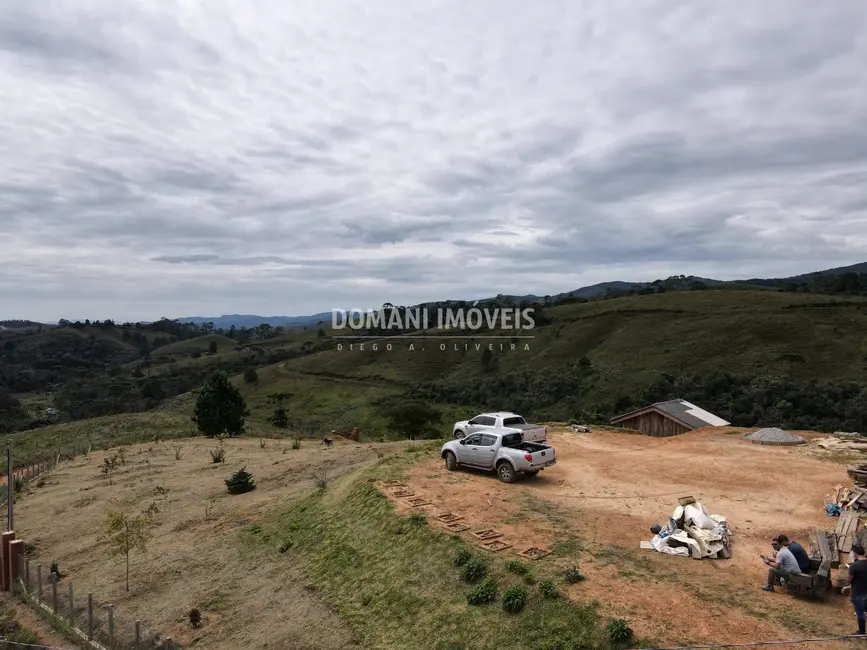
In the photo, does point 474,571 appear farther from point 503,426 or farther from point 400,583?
point 503,426

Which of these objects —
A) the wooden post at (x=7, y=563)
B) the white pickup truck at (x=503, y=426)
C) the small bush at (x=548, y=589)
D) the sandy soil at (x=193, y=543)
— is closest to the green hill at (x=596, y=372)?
the white pickup truck at (x=503, y=426)

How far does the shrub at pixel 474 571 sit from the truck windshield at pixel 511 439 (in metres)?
7.02

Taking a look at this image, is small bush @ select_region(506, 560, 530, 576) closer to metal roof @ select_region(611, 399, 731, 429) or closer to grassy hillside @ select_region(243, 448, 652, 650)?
grassy hillside @ select_region(243, 448, 652, 650)

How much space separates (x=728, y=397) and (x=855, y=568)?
47611 mm

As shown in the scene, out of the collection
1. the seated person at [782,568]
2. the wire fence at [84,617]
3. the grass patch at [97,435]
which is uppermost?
the seated person at [782,568]

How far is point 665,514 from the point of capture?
15.8 m

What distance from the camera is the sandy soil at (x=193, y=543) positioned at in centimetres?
1341

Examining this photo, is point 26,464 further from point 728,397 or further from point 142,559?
point 728,397

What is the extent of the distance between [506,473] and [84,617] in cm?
1259

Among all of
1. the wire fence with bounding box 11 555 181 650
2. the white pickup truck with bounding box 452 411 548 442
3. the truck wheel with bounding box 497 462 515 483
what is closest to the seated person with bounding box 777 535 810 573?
the truck wheel with bounding box 497 462 515 483

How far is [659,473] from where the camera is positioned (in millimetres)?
20359

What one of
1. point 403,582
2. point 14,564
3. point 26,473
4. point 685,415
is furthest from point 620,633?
point 26,473

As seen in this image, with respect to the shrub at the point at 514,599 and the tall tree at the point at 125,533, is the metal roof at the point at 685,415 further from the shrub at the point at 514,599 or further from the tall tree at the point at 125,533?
the tall tree at the point at 125,533

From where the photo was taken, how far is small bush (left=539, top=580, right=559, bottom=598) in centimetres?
1111
